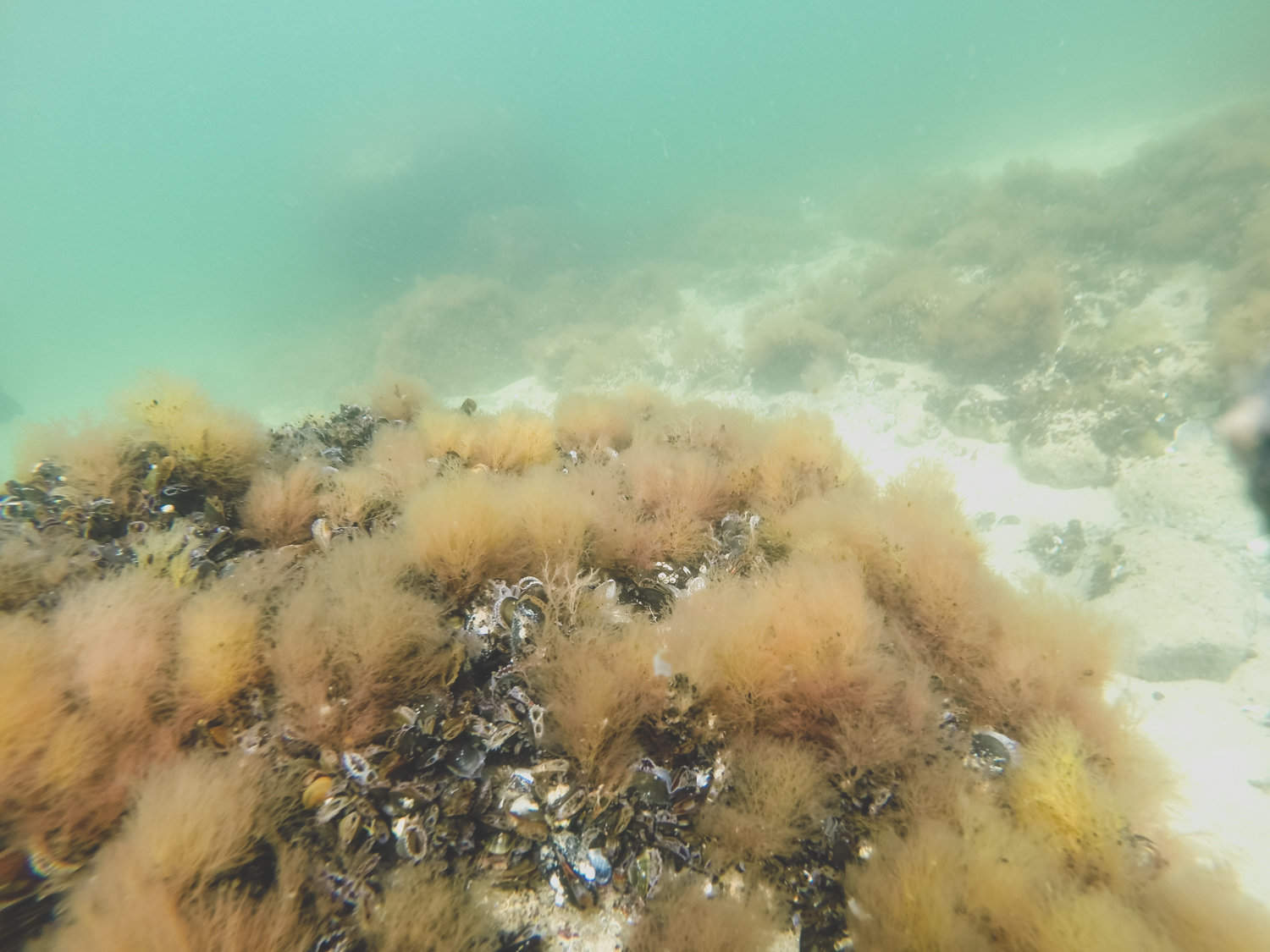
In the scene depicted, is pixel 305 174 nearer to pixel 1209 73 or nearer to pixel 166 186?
pixel 1209 73

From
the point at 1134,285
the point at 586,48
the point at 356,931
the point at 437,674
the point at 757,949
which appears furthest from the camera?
the point at 586,48

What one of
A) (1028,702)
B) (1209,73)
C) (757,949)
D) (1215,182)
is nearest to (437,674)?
(757,949)

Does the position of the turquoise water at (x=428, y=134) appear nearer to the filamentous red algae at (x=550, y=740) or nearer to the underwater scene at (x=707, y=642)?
the underwater scene at (x=707, y=642)

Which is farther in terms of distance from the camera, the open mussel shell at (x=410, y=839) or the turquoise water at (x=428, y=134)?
the turquoise water at (x=428, y=134)

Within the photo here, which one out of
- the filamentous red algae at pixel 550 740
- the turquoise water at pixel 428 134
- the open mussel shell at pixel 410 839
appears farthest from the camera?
the turquoise water at pixel 428 134

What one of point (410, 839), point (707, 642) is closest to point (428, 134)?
point (707, 642)

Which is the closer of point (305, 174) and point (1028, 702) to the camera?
point (1028, 702)

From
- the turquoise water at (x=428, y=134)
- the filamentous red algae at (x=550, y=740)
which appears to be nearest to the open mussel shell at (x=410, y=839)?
the filamentous red algae at (x=550, y=740)

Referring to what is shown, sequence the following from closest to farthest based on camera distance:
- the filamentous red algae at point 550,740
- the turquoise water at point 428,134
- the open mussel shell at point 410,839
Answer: the filamentous red algae at point 550,740 → the open mussel shell at point 410,839 → the turquoise water at point 428,134

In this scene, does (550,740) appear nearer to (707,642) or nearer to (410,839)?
(410,839)
